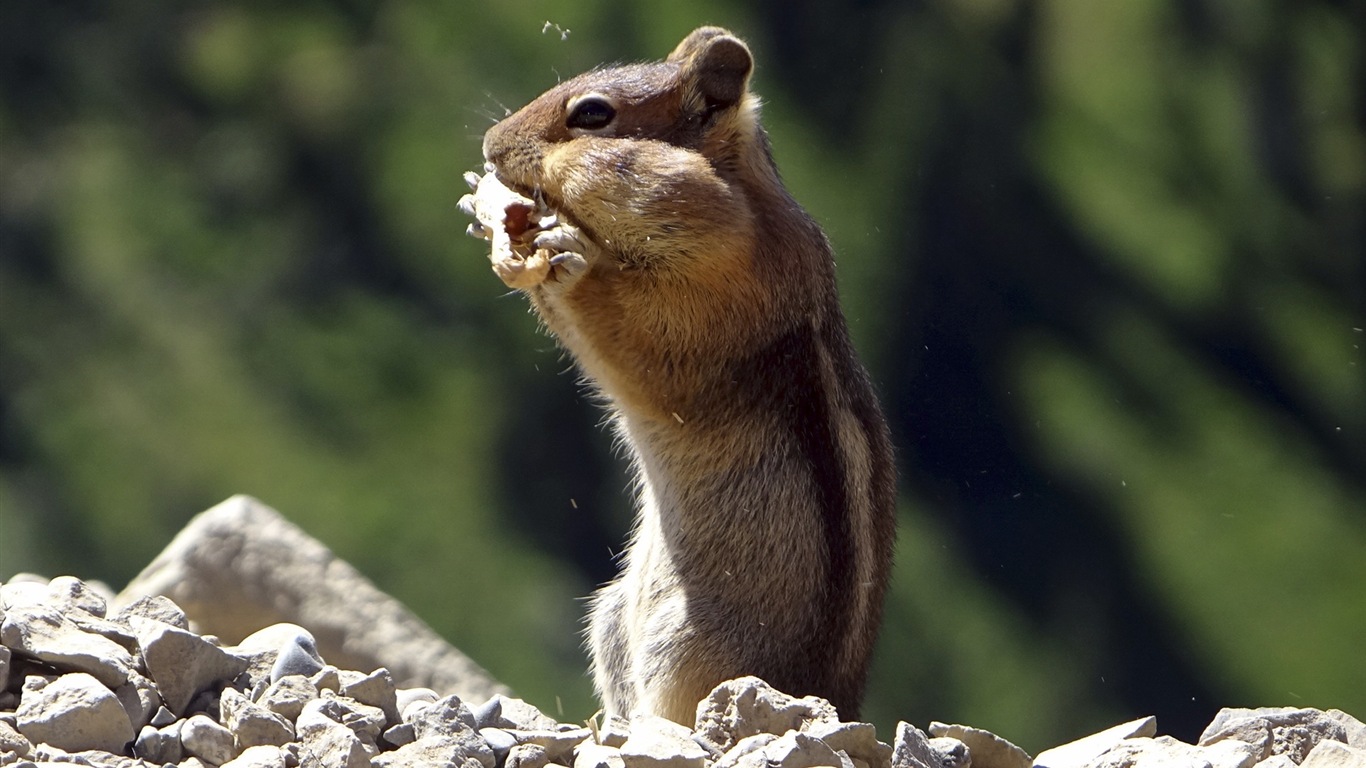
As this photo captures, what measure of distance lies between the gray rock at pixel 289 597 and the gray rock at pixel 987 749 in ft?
10.1

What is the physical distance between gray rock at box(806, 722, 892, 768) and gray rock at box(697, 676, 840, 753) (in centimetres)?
5

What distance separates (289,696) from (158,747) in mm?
222

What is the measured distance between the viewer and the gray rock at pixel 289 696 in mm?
2480

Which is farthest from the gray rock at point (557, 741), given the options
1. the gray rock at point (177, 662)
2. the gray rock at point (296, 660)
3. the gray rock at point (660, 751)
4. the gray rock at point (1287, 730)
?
the gray rock at point (1287, 730)

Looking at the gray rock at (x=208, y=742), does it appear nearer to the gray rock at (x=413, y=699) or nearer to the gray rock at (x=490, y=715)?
the gray rock at (x=413, y=699)

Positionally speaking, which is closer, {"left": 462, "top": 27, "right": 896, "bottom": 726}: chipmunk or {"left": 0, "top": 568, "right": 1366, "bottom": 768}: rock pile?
{"left": 0, "top": 568, "right": 1366, "bottom": 768}: rock pile

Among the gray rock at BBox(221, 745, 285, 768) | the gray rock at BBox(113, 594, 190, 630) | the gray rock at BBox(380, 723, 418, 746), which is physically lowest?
the gray rock at BBox(221, 745, 285, 768)

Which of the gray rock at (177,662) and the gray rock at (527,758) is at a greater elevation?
the gray rock at (177,662)

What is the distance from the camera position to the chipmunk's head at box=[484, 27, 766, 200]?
3.91 m

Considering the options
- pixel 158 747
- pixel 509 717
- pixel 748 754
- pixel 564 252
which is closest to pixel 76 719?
pixel 158 747

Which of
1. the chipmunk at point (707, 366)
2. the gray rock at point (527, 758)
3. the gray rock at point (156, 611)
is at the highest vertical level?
the chipmunk at point (707, 366)

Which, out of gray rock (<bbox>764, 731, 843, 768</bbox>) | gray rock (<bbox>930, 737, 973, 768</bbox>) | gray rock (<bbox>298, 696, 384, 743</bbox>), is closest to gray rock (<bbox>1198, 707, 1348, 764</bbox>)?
gray rock (<bbox>930, 737, 973, 768</bbox>)

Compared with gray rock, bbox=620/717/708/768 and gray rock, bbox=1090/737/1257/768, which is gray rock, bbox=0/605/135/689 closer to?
gray rock, bbox=620/717/708/768

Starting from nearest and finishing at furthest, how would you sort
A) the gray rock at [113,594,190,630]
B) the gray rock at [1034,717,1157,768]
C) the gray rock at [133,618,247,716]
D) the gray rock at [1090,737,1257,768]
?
the gray rock at [133,618,247,716]
the gray rock at [1090,737,1257,768]
the gray rock at [1034,717,1157,768]
the gray rock at [113,594,190,630]
